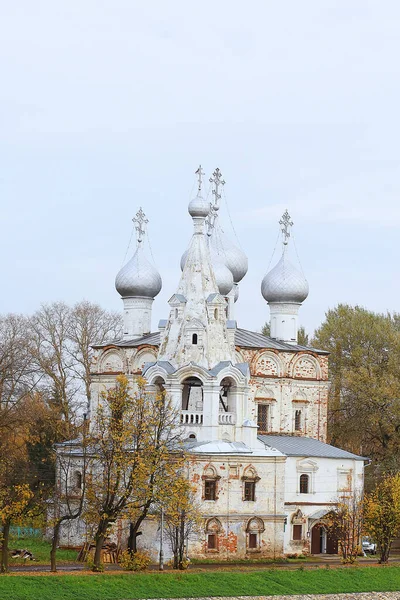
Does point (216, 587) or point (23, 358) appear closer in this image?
point (216, 587)

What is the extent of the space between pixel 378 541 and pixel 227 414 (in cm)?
576

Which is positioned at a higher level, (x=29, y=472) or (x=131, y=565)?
(x=29, y=472)

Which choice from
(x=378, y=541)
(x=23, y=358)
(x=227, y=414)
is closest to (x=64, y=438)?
(x=23, y=358)

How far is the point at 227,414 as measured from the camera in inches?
1559

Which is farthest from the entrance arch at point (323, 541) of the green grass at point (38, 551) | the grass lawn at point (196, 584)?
the green grass at point (38, 551)

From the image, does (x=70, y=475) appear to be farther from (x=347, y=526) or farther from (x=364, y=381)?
(x=364, y=381)

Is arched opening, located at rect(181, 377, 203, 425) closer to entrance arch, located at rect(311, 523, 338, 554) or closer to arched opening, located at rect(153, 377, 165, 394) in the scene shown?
arched opening, located at rect(153, 377, 165, 394)

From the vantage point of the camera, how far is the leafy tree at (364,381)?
164 ft

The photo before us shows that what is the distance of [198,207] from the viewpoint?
4059cm

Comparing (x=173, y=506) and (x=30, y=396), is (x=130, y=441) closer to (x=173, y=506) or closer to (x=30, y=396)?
(x=173, y=506)

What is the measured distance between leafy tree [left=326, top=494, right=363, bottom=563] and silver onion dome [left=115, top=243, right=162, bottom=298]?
10.1 metres

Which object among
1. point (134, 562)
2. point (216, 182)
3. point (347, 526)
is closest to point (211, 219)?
point (216, 182)

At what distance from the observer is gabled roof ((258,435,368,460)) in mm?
42938

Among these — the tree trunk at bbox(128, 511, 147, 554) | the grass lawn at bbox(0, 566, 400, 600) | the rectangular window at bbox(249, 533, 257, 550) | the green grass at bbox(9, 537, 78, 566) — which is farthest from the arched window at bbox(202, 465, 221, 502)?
the green grass at bbox(9, 537, 78, 566)
